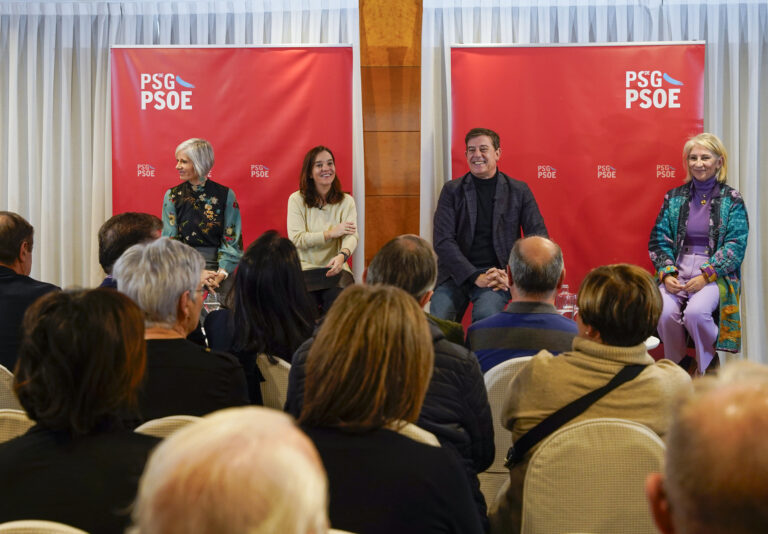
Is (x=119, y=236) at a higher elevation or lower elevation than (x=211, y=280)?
higher

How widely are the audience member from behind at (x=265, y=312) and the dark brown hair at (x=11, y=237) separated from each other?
98 cm

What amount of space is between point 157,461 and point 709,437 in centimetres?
55

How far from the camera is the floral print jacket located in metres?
5.05

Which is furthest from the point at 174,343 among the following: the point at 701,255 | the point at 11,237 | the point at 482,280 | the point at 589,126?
the point at 589,126

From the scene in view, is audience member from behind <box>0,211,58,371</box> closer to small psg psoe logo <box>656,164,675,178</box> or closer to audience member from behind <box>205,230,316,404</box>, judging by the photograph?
audience member from behind <box>205,230,316,404</box>

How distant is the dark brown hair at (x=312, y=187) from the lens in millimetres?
5176

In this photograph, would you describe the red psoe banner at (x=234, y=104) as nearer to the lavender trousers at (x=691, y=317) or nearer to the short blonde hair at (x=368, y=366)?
the lavender trousers at (x=691, y=317)

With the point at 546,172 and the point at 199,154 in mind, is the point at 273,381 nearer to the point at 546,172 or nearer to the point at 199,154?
the point at 199,154

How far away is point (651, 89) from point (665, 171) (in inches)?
20.8

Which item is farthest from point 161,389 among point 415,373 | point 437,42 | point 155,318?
point 437,42

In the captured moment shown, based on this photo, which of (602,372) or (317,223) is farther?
(317,223)

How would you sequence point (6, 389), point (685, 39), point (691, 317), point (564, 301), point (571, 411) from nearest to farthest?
point (571, 411) < point (6, 389) < point (691, 317) < point (564, 301) < point (685, 39)

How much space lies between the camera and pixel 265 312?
112 inches

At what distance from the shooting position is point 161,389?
219 cm
